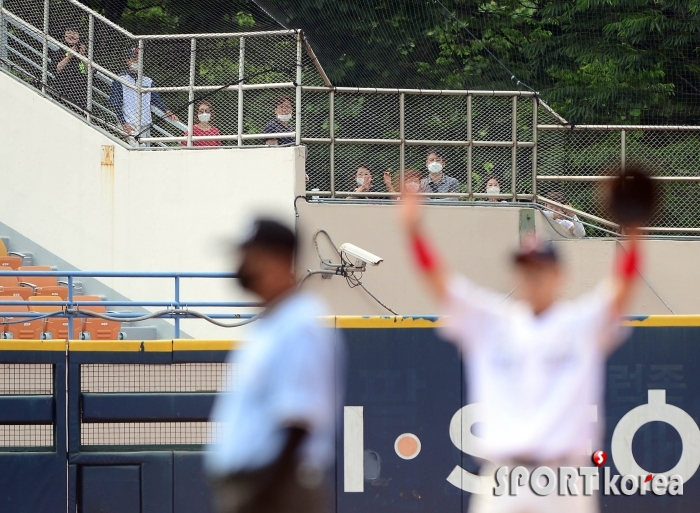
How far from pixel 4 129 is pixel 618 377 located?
Answer: 379 inches

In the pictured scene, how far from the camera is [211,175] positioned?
1316 cm

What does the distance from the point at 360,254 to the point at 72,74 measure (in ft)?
16.7

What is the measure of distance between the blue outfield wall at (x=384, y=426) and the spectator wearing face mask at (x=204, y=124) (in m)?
5.58

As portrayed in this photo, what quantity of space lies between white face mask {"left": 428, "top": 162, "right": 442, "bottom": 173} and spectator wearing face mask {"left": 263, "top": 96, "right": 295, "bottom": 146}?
1.87 m

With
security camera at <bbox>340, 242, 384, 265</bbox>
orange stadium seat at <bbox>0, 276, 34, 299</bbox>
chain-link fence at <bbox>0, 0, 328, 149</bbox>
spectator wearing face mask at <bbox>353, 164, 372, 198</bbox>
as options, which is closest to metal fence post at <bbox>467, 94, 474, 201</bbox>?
spectator wearing face mask at <bbox>353, 164, 372, 198</bbox>

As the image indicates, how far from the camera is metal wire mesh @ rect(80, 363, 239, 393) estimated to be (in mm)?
8453

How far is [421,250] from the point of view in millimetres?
4348

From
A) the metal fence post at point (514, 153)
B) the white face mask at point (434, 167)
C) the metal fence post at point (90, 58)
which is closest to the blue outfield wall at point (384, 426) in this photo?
the white face mask at point (434, 167)

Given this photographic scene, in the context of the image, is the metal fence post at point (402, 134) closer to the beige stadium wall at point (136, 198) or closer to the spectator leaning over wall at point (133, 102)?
the beige stadium wall at point (136, 198)

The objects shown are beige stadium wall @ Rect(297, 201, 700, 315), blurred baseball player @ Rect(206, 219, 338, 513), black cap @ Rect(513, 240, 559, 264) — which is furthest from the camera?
beige stadium wall @ Rect(297, 201, 700, 315)

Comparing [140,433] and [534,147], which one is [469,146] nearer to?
[534,147]

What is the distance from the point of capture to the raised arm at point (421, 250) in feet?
13.9

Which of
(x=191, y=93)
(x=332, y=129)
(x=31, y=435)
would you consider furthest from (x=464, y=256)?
(x=31, y=435)

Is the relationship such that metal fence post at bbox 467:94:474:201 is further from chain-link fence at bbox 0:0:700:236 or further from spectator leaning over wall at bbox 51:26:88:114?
spectator leaning over wall at bbox 51:26:88:114
